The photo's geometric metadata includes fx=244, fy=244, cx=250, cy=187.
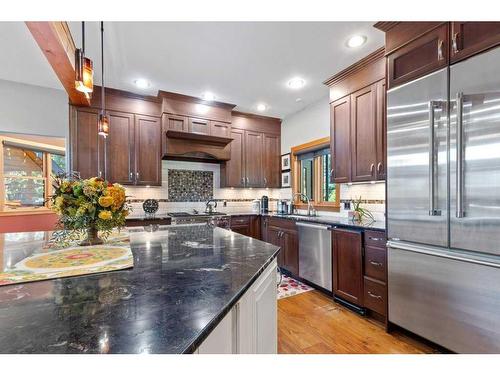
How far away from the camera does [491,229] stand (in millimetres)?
1503

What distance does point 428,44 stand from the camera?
6.12 ft

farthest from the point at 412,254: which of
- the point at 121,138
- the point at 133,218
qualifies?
the point at 121,138

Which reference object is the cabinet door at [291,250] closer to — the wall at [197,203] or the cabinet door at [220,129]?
the wall at [197,203]

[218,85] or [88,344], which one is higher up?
[218,85]

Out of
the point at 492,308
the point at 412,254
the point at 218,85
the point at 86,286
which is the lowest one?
the point at 492,308

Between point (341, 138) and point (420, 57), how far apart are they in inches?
45.8

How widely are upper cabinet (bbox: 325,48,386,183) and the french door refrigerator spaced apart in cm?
44

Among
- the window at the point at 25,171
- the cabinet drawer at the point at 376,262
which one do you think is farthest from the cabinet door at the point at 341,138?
the window at the point at 25,171

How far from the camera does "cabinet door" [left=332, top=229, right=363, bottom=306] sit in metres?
2.43

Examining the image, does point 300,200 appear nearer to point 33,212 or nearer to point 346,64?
point 346,64

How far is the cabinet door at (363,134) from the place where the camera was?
2582 mm

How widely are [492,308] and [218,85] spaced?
341 centimetres

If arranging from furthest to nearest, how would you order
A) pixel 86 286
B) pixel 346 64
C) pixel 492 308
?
pixel 346 64 → pixel 492 308 → pixel 86 286

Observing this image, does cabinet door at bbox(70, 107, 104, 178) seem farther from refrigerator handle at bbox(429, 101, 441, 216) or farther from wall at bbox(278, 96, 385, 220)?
refrigerator handle at bbox(429, 101, 441, 216)
